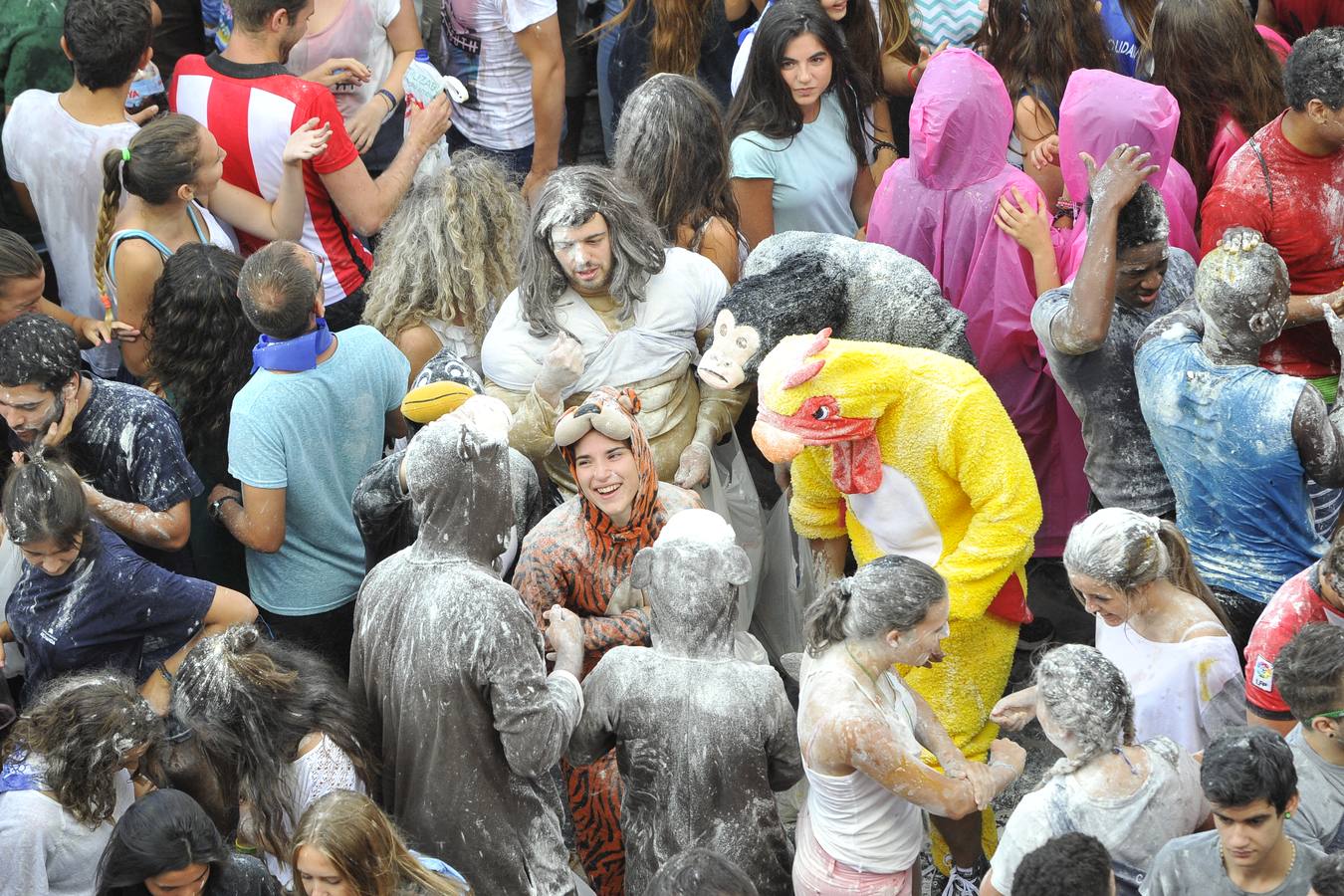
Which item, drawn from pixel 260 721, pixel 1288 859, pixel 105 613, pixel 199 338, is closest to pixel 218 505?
pixel 199 338

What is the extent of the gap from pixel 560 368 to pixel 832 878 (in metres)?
1.73

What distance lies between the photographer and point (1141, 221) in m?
4.21

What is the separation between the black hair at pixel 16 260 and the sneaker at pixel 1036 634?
11.8 feet

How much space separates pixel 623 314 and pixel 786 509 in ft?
3.20

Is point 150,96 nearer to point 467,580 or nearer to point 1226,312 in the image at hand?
point 467,580

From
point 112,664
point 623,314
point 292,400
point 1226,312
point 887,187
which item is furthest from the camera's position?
point 887,187

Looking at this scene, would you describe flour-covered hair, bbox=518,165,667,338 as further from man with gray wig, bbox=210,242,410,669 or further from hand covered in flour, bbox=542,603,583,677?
hand covered in flour, bbox=542,603,583,677

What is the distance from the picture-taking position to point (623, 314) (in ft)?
15.2

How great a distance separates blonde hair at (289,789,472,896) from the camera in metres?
3.17

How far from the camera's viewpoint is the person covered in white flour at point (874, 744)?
10.9ft

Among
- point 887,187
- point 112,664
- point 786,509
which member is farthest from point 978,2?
point 112,664

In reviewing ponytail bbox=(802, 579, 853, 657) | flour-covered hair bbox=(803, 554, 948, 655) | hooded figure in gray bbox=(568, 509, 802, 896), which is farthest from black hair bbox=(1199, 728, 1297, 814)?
hooded figure in gray bbox=(568, 509, 802, 896)

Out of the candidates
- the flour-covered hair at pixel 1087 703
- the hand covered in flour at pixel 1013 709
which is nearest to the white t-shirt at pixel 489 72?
the hand covered in flour at pixel 1013 709

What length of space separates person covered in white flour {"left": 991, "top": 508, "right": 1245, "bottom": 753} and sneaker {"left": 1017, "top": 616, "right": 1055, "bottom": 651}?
6.02ft
